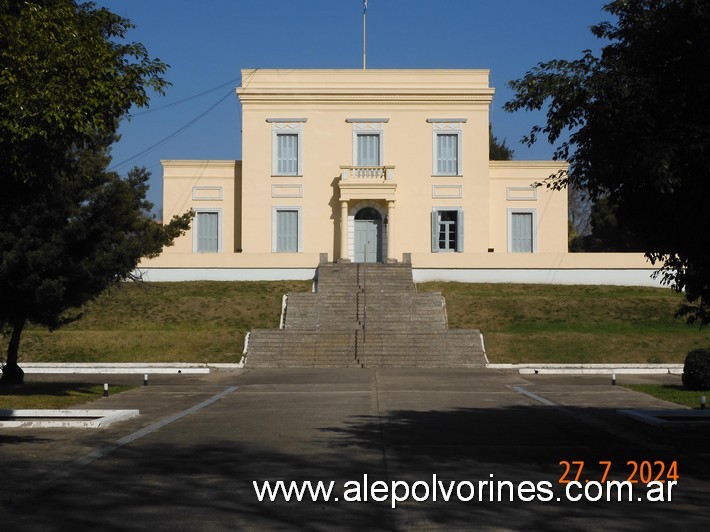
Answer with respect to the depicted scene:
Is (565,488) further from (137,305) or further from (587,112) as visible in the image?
(137,305)

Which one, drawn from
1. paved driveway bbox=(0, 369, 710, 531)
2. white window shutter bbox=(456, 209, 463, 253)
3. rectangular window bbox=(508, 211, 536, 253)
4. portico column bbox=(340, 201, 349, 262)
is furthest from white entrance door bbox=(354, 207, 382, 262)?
paved driveway bbox=(0, 369, 710, 531)

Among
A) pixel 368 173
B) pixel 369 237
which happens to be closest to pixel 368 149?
pixel 368 173

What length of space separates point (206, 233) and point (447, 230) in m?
12.1

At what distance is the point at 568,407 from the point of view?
19.9m

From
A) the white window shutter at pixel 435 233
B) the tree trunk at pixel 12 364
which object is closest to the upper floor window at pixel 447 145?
the white window shutter at pixel 435 233

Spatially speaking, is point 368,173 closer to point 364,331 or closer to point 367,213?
point 367,213

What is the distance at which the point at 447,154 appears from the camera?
48.2 meters

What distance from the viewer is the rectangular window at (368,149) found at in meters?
48.2

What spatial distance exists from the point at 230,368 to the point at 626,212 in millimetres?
21515

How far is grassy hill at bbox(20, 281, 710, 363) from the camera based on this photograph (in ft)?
111

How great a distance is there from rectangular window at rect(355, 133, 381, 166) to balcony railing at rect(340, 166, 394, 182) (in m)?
1.02

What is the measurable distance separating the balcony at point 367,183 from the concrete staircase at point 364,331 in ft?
16.0

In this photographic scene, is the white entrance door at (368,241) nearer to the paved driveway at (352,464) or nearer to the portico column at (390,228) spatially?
the portico column at (390,228)

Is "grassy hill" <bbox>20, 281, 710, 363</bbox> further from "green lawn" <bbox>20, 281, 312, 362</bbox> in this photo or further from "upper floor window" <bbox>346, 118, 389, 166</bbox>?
"upper floor window" <bbox>346, 118, 389, 166</bbox>
